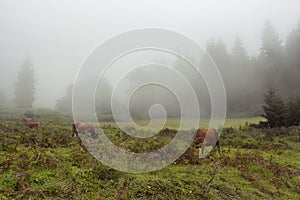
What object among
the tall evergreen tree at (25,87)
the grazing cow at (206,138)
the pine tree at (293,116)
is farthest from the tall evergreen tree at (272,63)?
the tall evergreen tree at (25,87)

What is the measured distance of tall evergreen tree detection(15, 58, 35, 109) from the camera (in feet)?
198

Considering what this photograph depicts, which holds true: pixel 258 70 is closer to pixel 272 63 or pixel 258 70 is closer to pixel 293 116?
pixel 272 63

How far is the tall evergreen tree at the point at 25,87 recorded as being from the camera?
198 ft

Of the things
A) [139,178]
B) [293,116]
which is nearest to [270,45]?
[293,116]

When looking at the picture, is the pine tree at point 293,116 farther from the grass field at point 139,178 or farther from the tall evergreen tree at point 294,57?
the tall evergreen tree at point 294,57

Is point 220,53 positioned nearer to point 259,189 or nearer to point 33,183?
point 259,189

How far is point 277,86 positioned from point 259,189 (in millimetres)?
42378

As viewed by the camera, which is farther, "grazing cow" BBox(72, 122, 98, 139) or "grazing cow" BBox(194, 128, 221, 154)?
"grazing cow" BBox(72, 122, 98, 139)

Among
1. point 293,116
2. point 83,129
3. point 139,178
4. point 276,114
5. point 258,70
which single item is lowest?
point 139,178

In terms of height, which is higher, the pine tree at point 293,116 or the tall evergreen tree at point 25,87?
the tall evergreen tree at point 25,87

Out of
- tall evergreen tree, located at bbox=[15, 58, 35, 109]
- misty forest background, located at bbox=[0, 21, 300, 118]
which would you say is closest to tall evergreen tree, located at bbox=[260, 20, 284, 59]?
misty forest background, located at bbox=[0, 21, 300, 118]

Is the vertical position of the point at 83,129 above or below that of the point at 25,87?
below

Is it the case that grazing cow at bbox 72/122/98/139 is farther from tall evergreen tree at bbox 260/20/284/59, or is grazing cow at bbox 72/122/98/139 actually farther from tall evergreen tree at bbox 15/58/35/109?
tall evergreen tree at bbox 15/58/35/109

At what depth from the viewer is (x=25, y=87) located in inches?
2470
